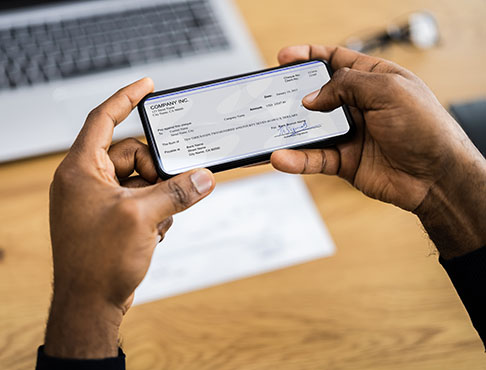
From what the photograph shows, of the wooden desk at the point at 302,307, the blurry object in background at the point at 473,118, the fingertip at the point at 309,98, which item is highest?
the fingertip at the point at 309,98

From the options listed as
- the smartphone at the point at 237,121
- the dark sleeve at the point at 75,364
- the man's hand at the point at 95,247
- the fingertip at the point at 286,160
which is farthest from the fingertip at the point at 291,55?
the dark sleeve at the point at 75,364

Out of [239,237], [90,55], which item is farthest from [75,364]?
[90,55]

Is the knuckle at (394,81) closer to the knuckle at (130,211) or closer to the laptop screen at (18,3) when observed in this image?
the knuckle at (130,211)

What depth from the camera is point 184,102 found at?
0.53 m

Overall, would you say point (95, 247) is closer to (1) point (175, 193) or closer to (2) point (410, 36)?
(1) point (175, 193)

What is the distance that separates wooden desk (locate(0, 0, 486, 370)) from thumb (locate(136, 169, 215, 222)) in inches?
7.5

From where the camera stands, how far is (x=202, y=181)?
0.45 meters

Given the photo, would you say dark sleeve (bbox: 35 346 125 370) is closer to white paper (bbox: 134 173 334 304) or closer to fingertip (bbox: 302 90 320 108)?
white paper (bbox: 134 173 334 304)

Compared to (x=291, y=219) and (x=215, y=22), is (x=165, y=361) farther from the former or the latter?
(x=215, y=22)

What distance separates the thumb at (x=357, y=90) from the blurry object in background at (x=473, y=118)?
0.25 m

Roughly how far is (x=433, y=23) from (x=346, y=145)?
42cm

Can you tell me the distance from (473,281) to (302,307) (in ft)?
0.67

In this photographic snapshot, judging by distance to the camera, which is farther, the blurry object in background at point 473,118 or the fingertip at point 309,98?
the blurry object in background at point 473,118

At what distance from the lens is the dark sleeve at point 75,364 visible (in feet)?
1.32
